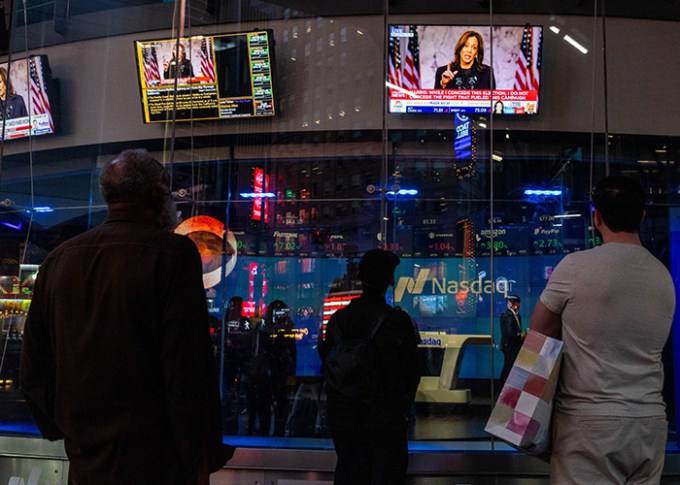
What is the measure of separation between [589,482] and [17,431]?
4.13 m

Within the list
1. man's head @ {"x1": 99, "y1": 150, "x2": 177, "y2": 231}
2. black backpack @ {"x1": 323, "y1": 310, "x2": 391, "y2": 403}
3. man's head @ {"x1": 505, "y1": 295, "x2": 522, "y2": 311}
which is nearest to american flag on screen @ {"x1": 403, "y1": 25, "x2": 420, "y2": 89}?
man's head @ {"x1": 505, "y1": 295, "x2": 522, "y2": 311}

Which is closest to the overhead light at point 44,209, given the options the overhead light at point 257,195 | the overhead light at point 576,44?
the overhead light at point 257,195

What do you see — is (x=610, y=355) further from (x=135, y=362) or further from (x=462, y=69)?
(x=462, y=69)

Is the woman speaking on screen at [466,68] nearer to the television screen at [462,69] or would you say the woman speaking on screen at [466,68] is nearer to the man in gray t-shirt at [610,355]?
the television screen at [462,69]

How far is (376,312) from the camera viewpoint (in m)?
3.55

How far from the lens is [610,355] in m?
2.24

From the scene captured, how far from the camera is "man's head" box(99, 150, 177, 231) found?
7.31 ft

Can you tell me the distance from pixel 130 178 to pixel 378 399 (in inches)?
66.5

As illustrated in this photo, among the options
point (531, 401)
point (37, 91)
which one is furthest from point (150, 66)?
point (531, 401)

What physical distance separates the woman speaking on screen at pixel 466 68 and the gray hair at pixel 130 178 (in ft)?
16.1

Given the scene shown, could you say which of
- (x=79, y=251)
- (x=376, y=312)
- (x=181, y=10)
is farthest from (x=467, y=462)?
(x=181, y=10)

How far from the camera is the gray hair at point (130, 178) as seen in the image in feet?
7.30

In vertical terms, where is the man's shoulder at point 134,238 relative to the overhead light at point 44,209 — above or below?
below

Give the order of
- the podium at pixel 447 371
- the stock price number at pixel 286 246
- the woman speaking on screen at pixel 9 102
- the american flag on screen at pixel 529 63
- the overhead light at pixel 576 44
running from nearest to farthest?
Answer: the podium at pixel 447 371
the woman speaking on screen at pixel 9 102
the stock price number at pixel 286 246
the overhead light at pixel 576 44
the american flag on screen at pixel 529 63
